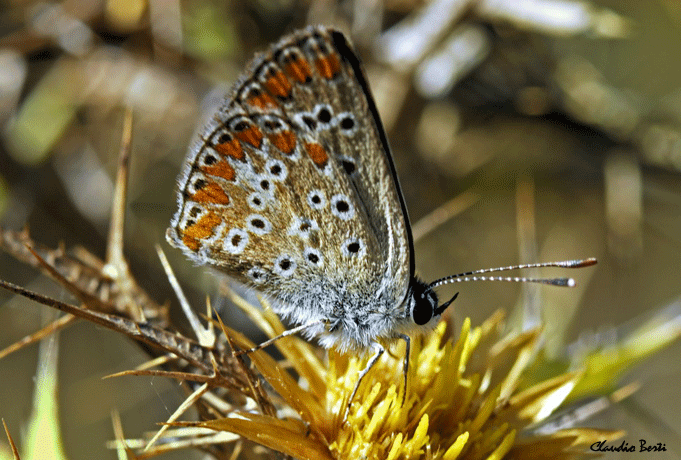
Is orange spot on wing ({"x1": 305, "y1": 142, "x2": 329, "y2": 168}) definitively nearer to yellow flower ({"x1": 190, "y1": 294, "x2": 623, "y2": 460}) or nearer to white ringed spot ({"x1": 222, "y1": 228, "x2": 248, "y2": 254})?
white ringed spot ({"x1": 222, "y1": 228, "x2": 248, "y2": 254})

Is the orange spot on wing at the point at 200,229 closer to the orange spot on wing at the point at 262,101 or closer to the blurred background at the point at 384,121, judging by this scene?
the blurred background at the point at 384,121

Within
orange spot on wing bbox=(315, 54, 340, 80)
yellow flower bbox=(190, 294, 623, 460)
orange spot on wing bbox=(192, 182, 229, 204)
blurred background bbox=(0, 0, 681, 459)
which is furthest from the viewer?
blurred background bbox=(0, 0, 681, 459)

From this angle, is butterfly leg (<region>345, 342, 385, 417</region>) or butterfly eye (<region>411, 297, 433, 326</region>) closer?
butterfly leg (<region>345, 342, 385, 417</region>)

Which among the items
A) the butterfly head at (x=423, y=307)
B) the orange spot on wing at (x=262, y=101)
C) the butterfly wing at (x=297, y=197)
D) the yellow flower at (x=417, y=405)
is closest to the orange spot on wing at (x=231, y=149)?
the butterfly wing at (x=297, y=197)

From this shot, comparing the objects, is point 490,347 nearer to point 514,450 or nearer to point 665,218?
point 514,450

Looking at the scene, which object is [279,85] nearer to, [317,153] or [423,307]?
[317,153]

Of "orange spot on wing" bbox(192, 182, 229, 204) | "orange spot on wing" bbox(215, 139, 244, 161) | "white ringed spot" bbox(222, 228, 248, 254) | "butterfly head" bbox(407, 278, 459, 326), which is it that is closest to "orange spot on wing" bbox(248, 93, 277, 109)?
"orange spot on wing" bbox(215, 139, 244, 161)

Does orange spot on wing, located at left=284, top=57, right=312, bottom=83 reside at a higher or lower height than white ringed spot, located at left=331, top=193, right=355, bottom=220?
higher
